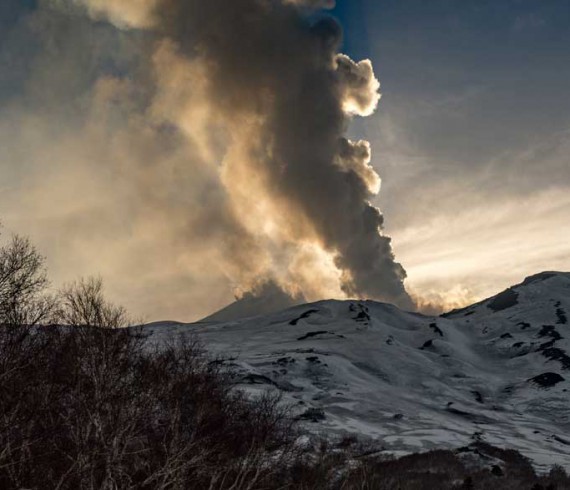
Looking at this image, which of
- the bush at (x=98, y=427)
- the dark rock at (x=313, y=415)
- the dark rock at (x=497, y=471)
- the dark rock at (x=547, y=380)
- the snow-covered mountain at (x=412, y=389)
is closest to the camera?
the bush at (x=98, y=427)

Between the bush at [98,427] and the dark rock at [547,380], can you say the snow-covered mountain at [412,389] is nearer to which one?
the dark rock at [547,380]

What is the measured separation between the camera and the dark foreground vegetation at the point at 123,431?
22391 millimetres

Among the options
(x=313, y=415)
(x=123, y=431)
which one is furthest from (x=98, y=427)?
(x=313, y=415)

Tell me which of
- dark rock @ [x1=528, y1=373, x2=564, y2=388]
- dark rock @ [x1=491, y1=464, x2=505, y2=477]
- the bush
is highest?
the bush

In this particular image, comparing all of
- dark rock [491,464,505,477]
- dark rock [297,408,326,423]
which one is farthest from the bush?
dark rock [297,408,326,423]

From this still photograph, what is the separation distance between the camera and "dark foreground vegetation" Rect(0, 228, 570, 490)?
22.4 meters

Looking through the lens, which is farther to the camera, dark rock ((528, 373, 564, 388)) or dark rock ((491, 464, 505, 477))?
dark rock ((528, 373, 564, 388))

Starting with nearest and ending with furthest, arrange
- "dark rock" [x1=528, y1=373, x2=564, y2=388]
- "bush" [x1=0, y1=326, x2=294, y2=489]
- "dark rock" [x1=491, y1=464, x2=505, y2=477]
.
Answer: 1. "bush" [x1=0, y1=326, x2=294, y2=489]
2. "dark rock" [x1=491, y1=464, x2=505, y2=477]
3. "dark rock" [x1=528, y1=373, x2=564, y2=388]

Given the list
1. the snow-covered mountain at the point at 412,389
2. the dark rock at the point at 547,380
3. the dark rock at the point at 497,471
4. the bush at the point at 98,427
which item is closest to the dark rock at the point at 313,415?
the snow-covered mountain at the point at 412,389

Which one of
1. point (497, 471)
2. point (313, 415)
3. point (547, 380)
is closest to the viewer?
point (497, 471)

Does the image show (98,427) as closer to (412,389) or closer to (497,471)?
(497,471)

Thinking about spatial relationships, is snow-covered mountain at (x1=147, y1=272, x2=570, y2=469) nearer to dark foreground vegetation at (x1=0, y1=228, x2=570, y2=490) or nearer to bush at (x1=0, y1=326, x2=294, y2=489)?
dark foreground vegetation at (x1=0, y1=228, x2=570, y2=490)

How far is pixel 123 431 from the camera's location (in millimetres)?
21547

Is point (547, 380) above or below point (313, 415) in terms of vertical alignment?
below
